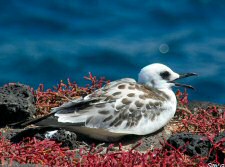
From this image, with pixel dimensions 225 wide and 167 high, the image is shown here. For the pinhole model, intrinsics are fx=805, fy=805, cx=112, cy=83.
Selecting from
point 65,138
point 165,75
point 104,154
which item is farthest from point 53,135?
point 165,75

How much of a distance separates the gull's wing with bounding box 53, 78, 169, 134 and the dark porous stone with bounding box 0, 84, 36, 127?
0.66 m

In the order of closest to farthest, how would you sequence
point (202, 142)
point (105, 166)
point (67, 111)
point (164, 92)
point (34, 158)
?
1. point (105, 166)
2. point (34, 158)
3. point (202, 142)
4. point (67, 111)
5. point (164, 92)

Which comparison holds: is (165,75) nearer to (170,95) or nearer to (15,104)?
(170,95)

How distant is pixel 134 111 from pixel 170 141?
3.40 ft

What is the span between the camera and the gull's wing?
1081 cm

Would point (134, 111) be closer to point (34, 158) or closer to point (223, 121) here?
point (223, 121)

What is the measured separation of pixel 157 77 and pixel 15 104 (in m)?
2.14

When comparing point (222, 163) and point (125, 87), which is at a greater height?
point (125, 87)

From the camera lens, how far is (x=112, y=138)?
11.0m

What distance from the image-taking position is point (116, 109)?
11.0 m

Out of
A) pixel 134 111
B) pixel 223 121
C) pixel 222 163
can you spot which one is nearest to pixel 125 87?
pixel 134 111

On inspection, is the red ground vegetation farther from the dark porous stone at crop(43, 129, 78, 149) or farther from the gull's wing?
the gull's wing

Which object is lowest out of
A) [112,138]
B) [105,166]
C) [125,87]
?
[105,166]

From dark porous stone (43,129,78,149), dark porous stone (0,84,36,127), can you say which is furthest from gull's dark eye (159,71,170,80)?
dark porous stone (43,129,78,149)
